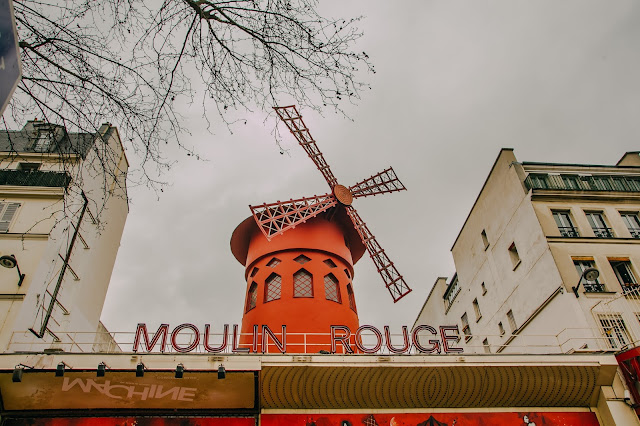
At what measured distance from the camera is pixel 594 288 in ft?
37.4

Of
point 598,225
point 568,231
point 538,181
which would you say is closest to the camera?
point 568,231

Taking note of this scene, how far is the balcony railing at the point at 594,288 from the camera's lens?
11.3m

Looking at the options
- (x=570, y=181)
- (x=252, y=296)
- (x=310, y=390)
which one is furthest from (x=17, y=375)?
(x=570, y=181)

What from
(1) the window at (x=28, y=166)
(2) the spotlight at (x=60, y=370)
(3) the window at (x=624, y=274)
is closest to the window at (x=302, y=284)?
(2) the spotlight at (x=60, y=370)

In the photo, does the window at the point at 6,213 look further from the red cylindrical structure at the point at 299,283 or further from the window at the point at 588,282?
the window at the point at 588,282

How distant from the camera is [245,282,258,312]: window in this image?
1254cm

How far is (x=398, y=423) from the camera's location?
351 inches

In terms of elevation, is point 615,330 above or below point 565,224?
below

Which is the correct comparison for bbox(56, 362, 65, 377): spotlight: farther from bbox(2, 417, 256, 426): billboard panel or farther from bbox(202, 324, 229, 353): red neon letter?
bbox(202, 324, 229, 353): red neon letter

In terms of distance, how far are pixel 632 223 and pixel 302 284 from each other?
9224 mm

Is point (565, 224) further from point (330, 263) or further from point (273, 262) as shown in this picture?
point (273, 262)

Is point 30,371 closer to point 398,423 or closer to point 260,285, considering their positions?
point 260,285

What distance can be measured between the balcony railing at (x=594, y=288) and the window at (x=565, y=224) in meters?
1.51

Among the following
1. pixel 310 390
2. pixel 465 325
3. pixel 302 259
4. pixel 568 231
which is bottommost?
pixel 310 390
